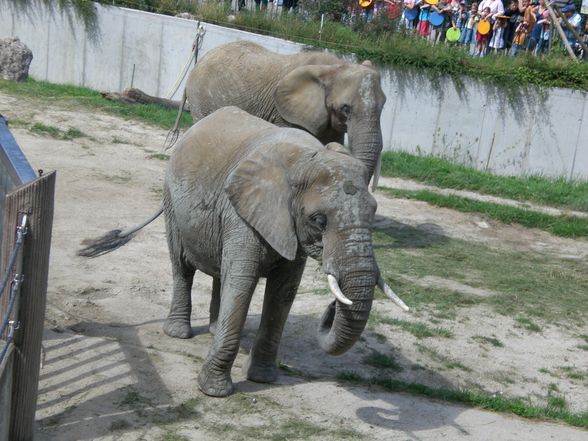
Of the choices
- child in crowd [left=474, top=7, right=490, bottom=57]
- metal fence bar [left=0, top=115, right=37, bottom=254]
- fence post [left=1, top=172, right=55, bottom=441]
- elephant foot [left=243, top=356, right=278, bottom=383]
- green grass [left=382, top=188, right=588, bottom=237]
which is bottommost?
green grass [left=382, top=188, right=588, bottom=237]

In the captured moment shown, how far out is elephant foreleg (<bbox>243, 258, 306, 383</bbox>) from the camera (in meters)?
6.70

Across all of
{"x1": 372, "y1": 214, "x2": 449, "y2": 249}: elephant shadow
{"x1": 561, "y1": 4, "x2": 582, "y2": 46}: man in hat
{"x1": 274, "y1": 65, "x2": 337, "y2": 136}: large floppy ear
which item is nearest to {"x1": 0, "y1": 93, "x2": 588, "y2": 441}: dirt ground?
{"x1": 372, "y1": 214, "x2": 449, "y2": 249}: elephant shadow

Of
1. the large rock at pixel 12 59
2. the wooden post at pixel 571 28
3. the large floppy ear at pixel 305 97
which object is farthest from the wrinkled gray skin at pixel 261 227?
the large rock at pixel 12 59

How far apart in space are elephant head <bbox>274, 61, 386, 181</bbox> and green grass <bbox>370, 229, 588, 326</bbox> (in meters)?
1.17

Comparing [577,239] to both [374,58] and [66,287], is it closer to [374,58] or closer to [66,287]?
[374,58]

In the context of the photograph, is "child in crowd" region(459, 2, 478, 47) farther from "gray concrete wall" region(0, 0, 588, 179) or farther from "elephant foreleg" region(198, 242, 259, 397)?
"elephant foreleg" region(198, 242, 259, 397)

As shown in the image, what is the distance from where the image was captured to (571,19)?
1942 cm

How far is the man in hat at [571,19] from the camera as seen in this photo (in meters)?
19.0

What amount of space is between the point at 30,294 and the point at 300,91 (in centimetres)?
626

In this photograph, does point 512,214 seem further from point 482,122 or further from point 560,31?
point 560,31

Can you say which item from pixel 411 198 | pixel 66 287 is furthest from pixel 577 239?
pixel 66 287

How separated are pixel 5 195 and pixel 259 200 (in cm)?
153

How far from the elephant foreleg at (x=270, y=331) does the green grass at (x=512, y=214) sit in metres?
7.00

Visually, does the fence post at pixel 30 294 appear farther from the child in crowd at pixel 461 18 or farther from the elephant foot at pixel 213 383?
the child in crowd at pixel 461 18
